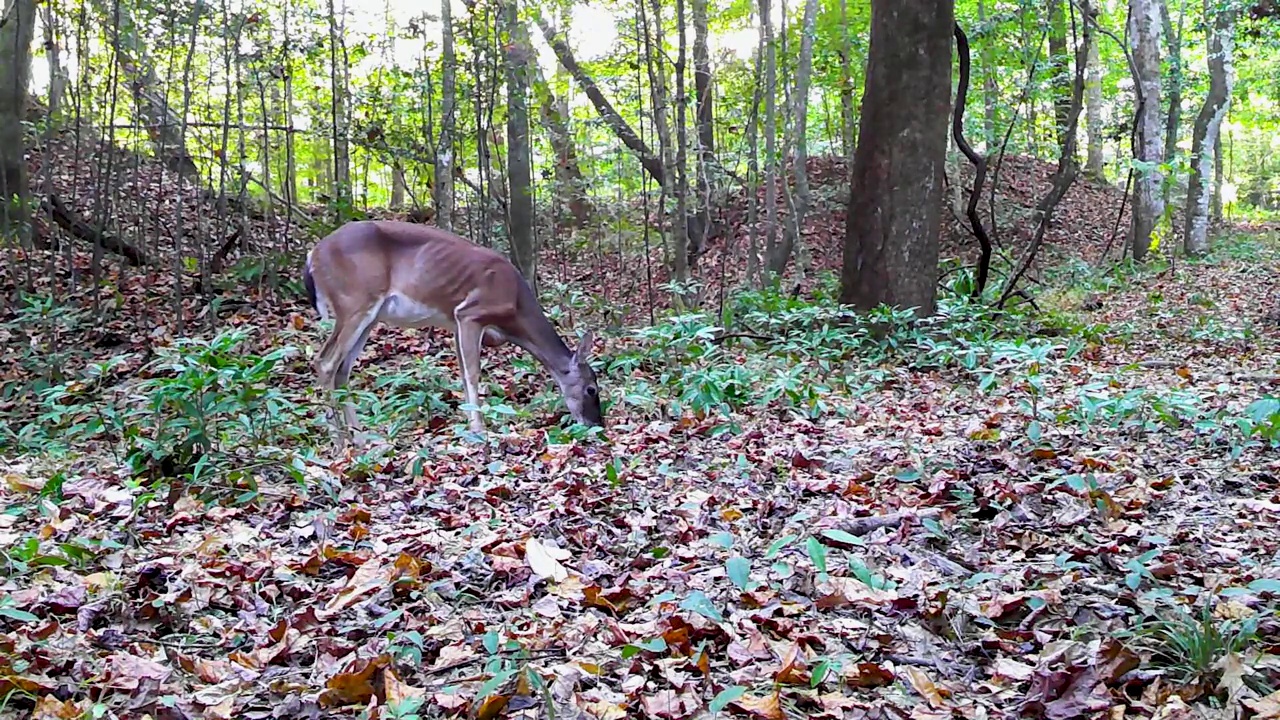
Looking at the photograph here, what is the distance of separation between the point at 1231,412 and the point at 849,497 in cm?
241

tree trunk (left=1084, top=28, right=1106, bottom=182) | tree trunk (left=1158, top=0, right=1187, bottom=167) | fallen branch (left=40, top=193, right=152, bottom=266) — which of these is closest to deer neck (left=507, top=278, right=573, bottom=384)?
fallen branch (left=40, top=193, right=152, bottom=266)

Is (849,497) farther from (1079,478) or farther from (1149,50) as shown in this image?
(1149,50)

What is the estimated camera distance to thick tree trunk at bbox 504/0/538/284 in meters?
10.6

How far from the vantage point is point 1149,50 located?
567 inches

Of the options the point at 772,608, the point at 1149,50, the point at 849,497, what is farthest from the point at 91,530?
the point at 1149,50

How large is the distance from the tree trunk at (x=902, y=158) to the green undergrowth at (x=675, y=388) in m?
0.38

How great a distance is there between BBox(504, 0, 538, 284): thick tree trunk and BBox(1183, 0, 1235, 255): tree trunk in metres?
10.8

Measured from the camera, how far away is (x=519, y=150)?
1195 cm

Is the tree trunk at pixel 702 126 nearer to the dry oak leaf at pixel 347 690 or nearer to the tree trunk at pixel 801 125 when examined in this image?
the tree trunk at pixel 801 125

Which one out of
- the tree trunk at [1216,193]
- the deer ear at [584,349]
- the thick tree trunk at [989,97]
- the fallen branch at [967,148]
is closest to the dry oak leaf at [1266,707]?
the deer ear at [584,349]

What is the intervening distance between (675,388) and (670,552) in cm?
353

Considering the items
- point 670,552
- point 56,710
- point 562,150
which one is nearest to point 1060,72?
point 562,150

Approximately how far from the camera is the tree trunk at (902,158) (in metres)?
8.56

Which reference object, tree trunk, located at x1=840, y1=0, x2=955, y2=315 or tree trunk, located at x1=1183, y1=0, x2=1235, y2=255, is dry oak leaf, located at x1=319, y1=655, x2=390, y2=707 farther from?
tree trunk, located at x1=1183, y1=0, x2=1235, y2=255
